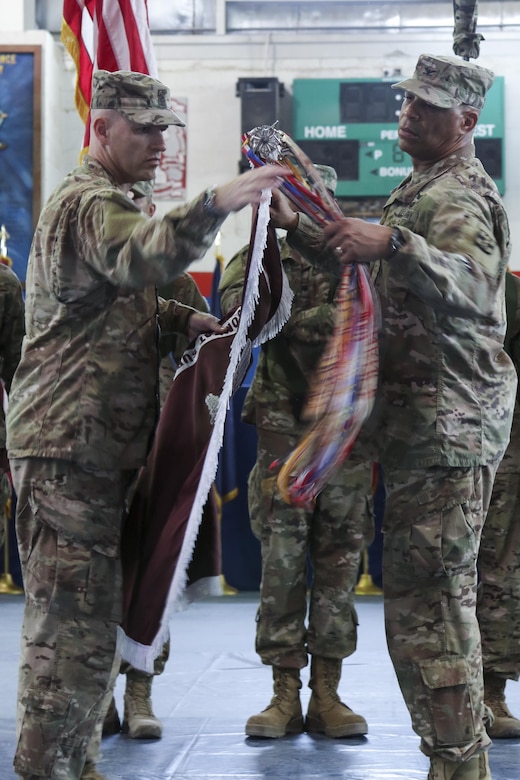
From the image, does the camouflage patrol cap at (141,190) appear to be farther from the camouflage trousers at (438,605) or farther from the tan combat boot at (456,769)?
the tan combat boot at (456,769)

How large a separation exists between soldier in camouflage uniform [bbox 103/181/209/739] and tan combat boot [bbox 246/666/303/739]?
0.96ft

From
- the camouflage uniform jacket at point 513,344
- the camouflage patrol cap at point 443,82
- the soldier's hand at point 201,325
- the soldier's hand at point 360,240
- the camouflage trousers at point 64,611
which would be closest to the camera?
the soldier's hand at point 360,240

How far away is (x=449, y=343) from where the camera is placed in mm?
2348

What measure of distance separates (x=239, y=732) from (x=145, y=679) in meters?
0.32

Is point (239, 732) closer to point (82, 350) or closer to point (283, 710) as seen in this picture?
point (283, 710)

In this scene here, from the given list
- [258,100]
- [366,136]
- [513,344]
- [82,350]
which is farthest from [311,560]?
[258,100]

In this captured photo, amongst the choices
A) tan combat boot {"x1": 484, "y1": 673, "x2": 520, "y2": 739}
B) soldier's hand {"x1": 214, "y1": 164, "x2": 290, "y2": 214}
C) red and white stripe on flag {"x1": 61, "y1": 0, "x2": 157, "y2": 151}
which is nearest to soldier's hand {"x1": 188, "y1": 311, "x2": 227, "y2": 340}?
soldier's hand {"x1": 214, "y1": 164, "x2": 290, "y2": 214}

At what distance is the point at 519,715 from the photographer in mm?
3387

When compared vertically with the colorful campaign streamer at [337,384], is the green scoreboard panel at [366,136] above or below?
above

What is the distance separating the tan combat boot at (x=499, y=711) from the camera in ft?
10.3

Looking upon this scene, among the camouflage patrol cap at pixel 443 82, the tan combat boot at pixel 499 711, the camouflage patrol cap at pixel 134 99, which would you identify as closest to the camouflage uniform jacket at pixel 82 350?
the camouflage patrol cap at pixel 134 99

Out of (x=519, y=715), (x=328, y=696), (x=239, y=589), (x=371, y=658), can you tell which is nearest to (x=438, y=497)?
(x=328, y=696)

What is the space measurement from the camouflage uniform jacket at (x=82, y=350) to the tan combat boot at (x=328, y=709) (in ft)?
3.96

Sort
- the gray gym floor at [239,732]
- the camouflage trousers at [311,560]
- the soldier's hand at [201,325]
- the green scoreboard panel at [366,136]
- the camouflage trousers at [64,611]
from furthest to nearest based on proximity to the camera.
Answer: the green scoreboard panel at [366,136] → the camouflage trousers at [311,560] → the gray gym floor at [239,732] → the soldier's hand at [201,325] → the camouflage trousers at [64,611]
